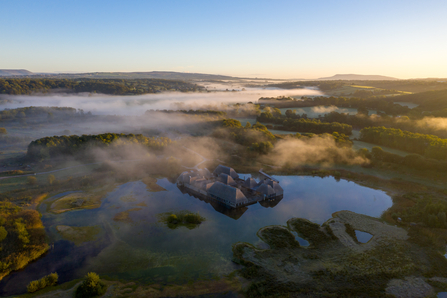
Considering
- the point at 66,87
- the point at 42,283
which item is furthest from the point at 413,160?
the point at 66,87

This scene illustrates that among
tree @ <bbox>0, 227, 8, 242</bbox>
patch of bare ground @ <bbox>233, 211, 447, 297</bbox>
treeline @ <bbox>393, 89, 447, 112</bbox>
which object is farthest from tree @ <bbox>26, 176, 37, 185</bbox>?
treeline @ <bbox>393, 89, 447, 112</bbox>

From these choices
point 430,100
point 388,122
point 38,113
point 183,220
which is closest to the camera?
point 183,220

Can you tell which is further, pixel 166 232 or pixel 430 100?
pixel 430 100

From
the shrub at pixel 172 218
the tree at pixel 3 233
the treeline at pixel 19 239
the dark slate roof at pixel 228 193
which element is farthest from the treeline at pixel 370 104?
the tree at pixel 3 233

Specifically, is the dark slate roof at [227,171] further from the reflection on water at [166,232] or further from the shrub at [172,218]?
the shrub at [172,218]

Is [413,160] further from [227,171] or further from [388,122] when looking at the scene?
[227,171]

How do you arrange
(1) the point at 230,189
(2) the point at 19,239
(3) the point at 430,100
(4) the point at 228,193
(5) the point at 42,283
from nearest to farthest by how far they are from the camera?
1. (5) the point at 42,283
2. (2) the point at 19,239
3. (4) the point at 228,193
4. (1) the point at 230,189
5. (3) the point at 430,100

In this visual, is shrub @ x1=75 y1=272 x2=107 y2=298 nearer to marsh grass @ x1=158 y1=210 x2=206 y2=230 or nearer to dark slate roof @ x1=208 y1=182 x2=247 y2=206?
marsh grass @ x1=158 y1=210 x2=206 y2=230
